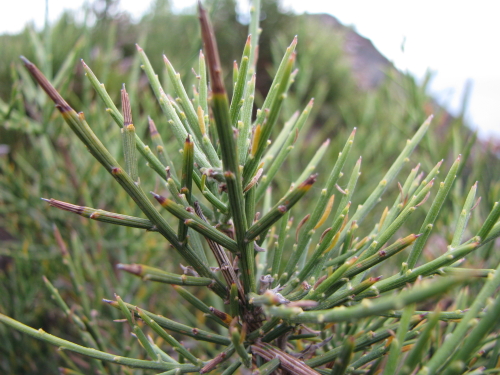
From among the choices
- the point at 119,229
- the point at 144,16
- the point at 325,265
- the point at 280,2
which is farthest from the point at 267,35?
the point at 325,265

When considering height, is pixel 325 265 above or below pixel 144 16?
below

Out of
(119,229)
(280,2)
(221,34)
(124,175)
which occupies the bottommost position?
(124,175)

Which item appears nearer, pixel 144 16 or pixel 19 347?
pixel 19 347

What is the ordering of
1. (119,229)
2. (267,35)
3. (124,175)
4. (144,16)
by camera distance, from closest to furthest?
(124,175)
(119,229)
(144,16)
(267,35)

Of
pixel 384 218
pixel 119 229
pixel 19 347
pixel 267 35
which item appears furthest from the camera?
pixel 267 35

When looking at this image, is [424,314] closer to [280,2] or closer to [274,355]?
[274,355]

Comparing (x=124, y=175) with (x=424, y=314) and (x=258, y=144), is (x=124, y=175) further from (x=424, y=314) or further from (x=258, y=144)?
(x=424, y=314)

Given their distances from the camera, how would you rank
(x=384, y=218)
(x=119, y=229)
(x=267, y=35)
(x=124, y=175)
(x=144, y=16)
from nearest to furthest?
(x=124, y=175) < (x=384, y=218) < (x=119, y=229) < (x=144, y=16) < (x=267, y=35)

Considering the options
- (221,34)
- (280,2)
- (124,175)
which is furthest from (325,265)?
(280,2)

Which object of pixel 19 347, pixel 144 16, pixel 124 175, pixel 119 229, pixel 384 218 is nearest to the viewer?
pixel 124 175
